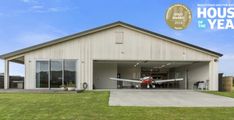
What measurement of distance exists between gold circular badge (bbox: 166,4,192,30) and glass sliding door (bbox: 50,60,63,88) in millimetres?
9149

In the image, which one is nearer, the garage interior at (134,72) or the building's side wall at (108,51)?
the building's side wall at (108,51)

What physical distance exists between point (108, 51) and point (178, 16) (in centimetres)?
705

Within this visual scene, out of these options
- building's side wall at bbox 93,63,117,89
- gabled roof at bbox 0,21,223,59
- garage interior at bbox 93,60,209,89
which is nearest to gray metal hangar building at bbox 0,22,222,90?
gabled roof at bbox 0,21,223,59

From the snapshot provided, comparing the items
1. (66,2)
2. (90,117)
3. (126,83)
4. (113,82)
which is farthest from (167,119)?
(126,83)

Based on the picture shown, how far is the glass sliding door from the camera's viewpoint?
26.0 m

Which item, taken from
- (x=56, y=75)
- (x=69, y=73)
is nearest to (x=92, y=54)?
(x=69, y=73)

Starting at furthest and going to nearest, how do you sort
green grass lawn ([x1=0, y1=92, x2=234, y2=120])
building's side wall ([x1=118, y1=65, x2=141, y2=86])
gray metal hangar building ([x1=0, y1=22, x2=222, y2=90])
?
building's side wall ([x1=118, y1=65, x2=141, y2=86]) → gray metal hangar building ([x1=0, y1=22, x2=222, y2=90]) → green grass lawn ([x1=0, y1=92, x2=234, y2=120])

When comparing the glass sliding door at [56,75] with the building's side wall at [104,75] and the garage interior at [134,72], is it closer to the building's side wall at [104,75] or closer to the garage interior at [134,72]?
the garage interior at [134,72]

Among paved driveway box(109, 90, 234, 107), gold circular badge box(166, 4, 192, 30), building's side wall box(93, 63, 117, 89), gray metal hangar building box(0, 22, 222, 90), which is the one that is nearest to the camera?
paved driveway box(109, 90, 234, 107)

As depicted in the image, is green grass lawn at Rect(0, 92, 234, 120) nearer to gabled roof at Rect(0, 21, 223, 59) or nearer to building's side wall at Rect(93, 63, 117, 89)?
gabled roof at Rect(0, 21, 223, 59)

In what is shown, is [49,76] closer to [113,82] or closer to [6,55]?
[6,55]

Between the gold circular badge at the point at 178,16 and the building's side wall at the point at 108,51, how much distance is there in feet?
16.5

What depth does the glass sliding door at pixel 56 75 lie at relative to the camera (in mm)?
26000

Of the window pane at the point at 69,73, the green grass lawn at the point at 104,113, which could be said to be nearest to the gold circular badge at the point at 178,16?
the green grass lawn at the point at 104,113
